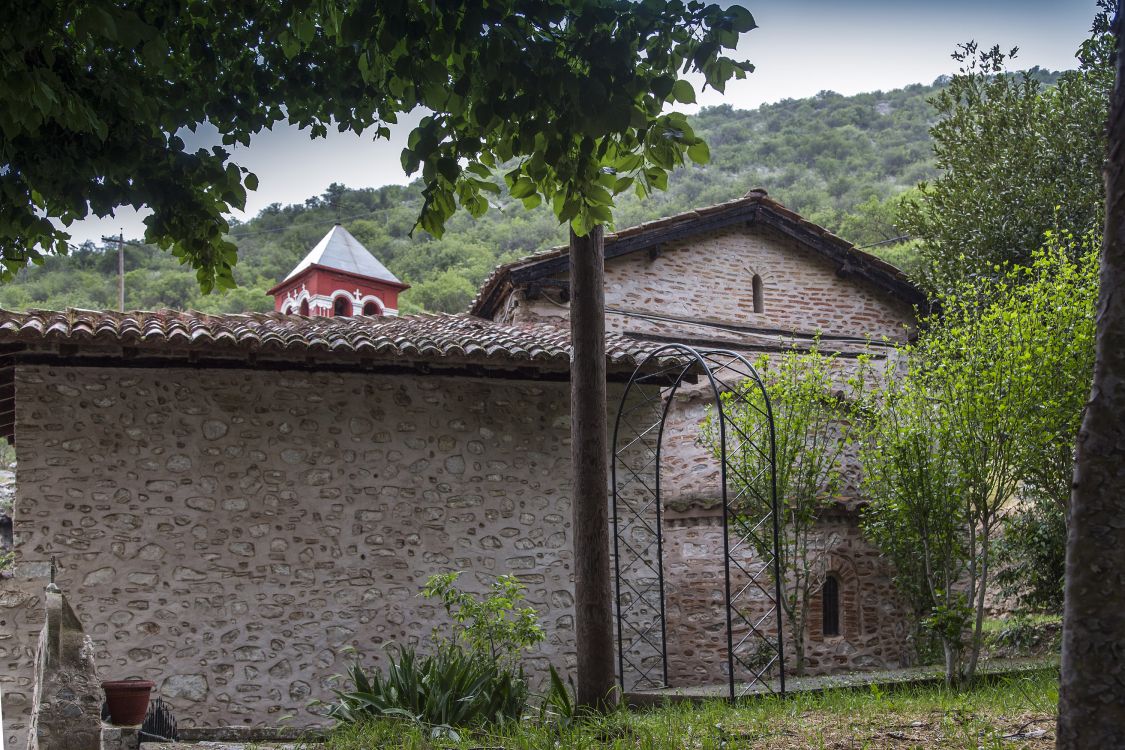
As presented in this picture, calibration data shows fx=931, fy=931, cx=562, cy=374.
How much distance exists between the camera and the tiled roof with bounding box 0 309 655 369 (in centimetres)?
775

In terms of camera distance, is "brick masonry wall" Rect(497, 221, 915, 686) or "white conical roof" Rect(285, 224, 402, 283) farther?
"white conical roof" Rect(285, 224, 402, 283)

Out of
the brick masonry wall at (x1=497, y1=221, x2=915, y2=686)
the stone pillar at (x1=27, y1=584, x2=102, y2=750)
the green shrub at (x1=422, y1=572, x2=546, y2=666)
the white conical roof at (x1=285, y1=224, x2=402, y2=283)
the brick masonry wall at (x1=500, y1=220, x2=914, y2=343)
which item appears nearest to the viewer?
the stone pillar at (x1=27, y1=584, x2=102, y2=750)

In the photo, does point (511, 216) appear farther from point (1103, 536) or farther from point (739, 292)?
point (1103, 536)

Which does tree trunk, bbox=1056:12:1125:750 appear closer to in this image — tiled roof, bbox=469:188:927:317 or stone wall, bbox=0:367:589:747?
stone wall, bbox=0:367:589:747

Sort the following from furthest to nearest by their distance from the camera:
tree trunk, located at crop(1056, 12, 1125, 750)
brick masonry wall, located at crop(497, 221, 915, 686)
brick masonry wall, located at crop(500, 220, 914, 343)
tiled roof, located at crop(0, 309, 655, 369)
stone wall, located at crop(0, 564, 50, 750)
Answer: brick masonry wall, located at crop(500, 220, 914, 343) → brick masonry wall, located at crop(497, 221, 915, 686) → tiled roof, located at crop(0, 309, 655, 369) → stone wall, located at crop(0, 564, 50, 750) → tree trunk, located at crop(1056, 12, 1125, 750)

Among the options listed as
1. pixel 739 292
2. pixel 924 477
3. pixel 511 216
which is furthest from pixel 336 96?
pixel 511 216

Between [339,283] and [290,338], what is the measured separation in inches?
470

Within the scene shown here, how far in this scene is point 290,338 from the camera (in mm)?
8258

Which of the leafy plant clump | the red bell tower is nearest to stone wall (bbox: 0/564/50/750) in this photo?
the leafy plant clump

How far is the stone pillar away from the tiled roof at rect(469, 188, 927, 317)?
853cm

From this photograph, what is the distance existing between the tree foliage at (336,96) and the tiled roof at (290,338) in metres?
2.37

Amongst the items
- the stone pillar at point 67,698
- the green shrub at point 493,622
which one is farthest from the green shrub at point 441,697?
the stone pillar at point 67,698

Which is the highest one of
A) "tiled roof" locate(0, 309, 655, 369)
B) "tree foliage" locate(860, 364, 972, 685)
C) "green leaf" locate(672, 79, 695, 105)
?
"green leaf" locate(672, 79, 695, 105)

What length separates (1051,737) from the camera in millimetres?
4203
